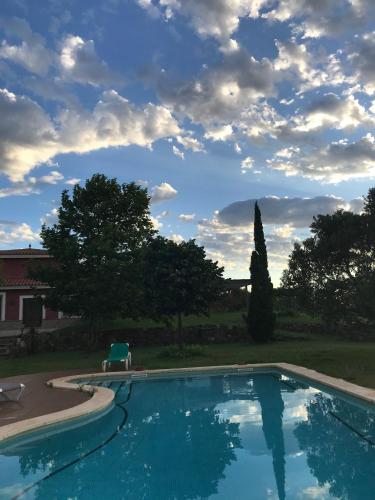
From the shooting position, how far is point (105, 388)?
11.5 metres

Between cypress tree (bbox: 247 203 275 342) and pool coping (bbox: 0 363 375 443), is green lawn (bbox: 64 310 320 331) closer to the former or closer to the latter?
cypress tree (bbox: 247 203 275 342)

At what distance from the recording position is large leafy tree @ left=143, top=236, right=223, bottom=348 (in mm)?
18062

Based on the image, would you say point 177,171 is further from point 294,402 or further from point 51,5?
point 294,402

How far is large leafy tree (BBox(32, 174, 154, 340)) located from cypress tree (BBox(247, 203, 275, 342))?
6912 millimetres

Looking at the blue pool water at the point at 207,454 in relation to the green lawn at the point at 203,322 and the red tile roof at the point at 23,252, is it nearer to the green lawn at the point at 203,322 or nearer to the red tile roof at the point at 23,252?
the green lawn at the point at 203,322

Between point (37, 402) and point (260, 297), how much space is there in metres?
16.5

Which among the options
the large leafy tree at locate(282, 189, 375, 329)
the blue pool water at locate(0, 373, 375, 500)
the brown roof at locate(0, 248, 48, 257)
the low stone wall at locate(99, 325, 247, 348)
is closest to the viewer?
the blue pool water at locate(0, 373, 375, 500)

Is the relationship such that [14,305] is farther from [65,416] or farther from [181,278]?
[65,416]

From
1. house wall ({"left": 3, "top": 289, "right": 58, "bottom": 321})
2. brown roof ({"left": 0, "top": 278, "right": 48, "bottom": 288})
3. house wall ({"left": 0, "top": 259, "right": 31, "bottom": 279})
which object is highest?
house wall ({"left": 0, "top": 259, "right": 31, "bottom": 279})

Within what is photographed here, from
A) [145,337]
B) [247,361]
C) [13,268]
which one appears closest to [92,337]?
[145,337]

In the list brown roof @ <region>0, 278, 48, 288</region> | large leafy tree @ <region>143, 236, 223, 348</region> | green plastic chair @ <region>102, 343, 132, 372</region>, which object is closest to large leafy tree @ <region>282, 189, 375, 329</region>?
large leafy tree @ <region>143, 236, 223, 348</region>

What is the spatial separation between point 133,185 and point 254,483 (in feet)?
69.9

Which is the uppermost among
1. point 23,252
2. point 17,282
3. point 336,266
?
point 23,252

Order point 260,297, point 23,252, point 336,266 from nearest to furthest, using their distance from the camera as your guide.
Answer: point 336,266 → point 260,297 → point 23,252
